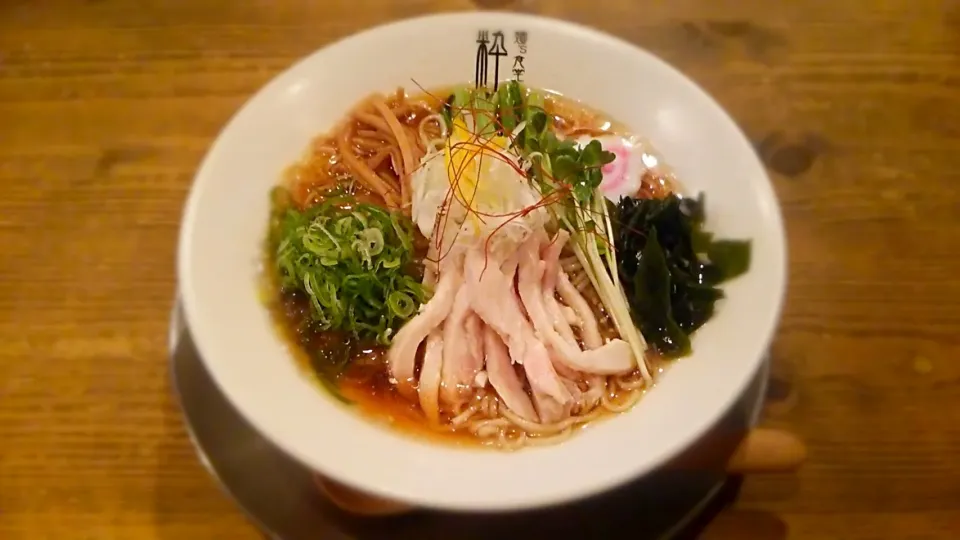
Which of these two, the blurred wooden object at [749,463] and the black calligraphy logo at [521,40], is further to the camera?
the black calligraphy logo at [521,40]

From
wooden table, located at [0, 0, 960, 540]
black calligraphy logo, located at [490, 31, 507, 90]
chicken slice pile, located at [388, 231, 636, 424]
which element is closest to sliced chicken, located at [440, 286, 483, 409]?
chicken slice pile, located at [388, 231, 636, 424]

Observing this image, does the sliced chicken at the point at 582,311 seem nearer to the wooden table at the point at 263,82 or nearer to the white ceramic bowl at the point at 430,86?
the white ceramic bowl at the point at 430,86

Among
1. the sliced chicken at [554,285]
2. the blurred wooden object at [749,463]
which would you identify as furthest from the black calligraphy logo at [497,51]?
the blurred wooden object at [749,463]

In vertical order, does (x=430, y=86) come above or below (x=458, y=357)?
above

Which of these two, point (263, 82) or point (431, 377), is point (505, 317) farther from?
point (263, 82)

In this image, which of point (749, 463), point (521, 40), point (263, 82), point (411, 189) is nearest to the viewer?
point (749, 463)

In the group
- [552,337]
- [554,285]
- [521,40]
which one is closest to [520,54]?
[521,40]
